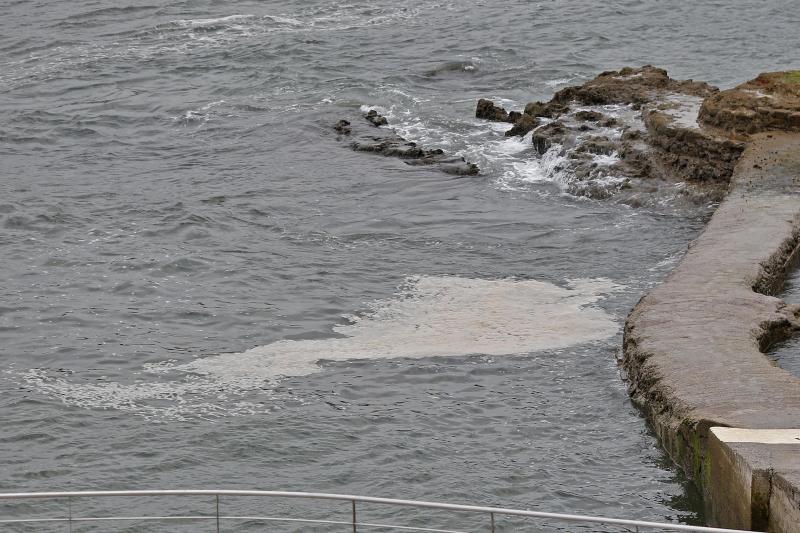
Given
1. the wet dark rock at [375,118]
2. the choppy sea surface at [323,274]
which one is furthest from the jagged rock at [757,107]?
the wet dark rock at [375,118]

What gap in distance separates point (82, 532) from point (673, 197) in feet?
54.0

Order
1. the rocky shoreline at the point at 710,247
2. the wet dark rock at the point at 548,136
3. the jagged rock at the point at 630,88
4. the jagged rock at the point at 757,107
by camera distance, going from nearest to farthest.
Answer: the rocky shoreline at the point at 710,247, the jagged rock at the point at 757,107, the wet dark rock at the point at 548,136, the jagged rock at the point at 630,88

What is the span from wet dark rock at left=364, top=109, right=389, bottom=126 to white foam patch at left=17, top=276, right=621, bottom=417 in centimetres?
1273

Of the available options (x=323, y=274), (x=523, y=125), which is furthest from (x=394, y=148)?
(x=323, y=274)

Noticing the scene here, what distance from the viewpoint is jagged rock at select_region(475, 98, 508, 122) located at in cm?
3512

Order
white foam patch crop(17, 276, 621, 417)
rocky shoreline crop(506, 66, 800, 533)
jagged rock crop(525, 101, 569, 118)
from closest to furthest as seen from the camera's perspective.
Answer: rocky shoreline crop(506, 66, 800, 533), white foam patch crop(17, 276, 621, 417), jagged rock crop(525, 101, 569, 118)

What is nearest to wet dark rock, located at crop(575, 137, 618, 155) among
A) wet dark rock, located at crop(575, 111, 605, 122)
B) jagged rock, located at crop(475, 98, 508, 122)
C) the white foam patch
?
wet dark rock, located at crop(575, 111, 605, 122)

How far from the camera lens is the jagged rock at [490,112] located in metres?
35.1

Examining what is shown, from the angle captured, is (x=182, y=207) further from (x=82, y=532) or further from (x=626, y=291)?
(x=82, y=532)

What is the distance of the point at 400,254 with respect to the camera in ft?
82.2

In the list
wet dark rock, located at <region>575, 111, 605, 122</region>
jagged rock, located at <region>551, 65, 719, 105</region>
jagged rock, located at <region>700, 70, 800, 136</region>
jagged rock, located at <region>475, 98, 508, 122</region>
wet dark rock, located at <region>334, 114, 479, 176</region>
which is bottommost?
wet dark rock, located at <region>334, 114, 479, 176</region>

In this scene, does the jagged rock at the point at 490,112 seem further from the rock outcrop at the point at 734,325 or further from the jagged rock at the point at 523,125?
the rock outcrop at the point at 734,325

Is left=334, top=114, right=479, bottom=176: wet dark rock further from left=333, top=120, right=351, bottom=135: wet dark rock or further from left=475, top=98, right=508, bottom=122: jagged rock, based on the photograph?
left=475, top=98, right=508, bottom=122: jagged rock

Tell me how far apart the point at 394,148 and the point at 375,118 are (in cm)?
304
